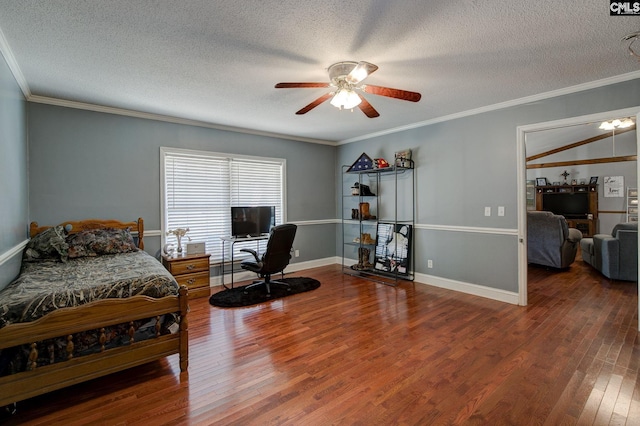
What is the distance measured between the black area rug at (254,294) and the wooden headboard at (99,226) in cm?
130

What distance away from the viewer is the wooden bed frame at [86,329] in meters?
1.77

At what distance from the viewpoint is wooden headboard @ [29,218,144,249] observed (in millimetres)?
3326

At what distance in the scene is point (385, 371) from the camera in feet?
7.50

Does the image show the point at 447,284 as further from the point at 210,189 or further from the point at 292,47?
the point at 210,189

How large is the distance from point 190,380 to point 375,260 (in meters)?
3.65

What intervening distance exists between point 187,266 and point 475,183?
4.17m

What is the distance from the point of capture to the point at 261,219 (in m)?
4.88

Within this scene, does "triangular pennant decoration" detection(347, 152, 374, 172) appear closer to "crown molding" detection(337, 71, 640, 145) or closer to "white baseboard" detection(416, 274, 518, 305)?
"crown molding" detection(337, 71, 640, 145)

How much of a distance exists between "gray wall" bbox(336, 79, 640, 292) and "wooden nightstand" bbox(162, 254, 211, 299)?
3326 millimetres

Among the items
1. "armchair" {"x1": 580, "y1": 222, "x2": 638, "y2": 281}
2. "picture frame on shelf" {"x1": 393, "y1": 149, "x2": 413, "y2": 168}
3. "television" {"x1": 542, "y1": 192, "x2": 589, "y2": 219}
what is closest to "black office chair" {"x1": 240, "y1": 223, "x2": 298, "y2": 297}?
"picture frame on shelf" {"x1": 393, "y1": 149, "x2": 413, "y2": 168}

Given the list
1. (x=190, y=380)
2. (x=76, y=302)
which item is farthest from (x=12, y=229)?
(x=190, y=380)

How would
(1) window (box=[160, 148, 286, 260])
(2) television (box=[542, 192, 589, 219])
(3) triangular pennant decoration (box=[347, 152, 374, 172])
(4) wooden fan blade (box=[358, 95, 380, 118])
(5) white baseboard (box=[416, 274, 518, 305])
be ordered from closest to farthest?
A: (4) wooden fan blade (box=[358, 95, 380, 118]) → (5) white baseboard (box=[416, 274, 518, 305]) → (1) window (box=[160, 148, 286, 260]) → (3) triangular pennant decoration (box=[347, 152, 374, 172]) → (2) television (box=[542, 192, 589, 219])

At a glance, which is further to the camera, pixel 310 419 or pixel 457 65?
pixel 457 65

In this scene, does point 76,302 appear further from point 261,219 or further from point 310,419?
point 261,219
